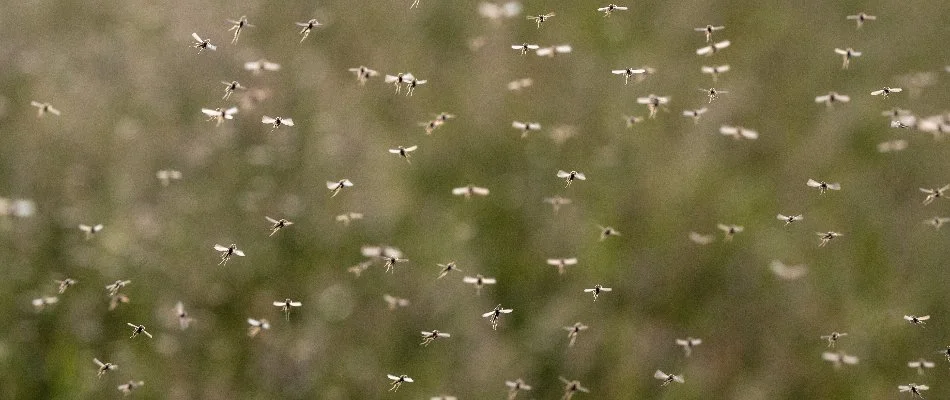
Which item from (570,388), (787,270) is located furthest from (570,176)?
(787,270)

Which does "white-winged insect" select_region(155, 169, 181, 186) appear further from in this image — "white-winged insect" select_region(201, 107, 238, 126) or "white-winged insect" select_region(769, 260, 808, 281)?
"white-winged insect" select_region(769, 260, 808, 281)

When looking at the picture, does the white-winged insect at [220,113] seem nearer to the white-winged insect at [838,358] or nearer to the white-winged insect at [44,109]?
the white-winged insect at [44,109]

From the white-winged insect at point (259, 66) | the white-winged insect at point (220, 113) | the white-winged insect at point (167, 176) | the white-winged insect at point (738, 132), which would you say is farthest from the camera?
the white-winged insect at point (738, 132)

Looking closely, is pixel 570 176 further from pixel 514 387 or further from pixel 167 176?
pixel 167 176

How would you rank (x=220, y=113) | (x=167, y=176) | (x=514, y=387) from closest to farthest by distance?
(x=220, y=113) → (x=514, y=387) → (x=167, y=176)

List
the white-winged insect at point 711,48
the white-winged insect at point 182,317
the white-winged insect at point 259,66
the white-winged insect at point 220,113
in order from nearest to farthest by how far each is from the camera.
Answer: the white-winged insect at point 220,113
the white-winged insect at point 259,66
the white-winged insect at point 711,48
the white-winged insect at point 182,317

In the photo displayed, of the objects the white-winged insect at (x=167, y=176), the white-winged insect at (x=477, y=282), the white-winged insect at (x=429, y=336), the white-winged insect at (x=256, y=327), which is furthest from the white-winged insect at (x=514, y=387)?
the white-winged insect at (x=167, y=176)
